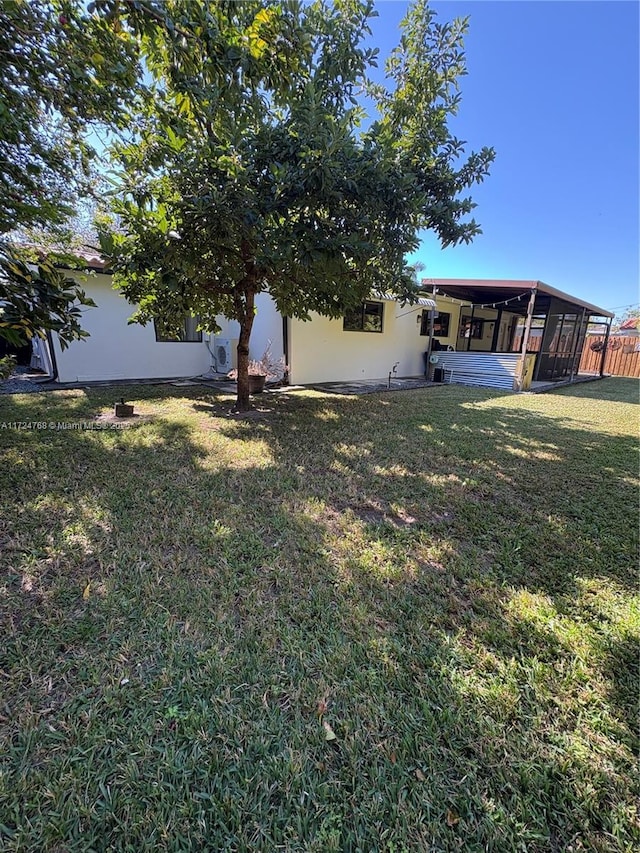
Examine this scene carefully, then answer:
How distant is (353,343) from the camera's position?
12.0 metres

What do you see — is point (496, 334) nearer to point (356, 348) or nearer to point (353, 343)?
point (356, 348)

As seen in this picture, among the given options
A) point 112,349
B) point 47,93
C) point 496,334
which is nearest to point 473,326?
point 496,334

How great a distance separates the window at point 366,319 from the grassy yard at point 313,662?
8.60 m

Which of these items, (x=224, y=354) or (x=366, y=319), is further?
(x=366, y=319)

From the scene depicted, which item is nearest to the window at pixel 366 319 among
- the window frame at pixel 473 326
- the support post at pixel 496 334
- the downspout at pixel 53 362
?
the window frame at pixel 473 326

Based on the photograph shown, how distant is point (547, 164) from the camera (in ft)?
44.6

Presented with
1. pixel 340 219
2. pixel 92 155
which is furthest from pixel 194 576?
pixel 92 155

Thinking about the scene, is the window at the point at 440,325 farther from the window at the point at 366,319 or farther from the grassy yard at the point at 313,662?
the grassy yard at the point at 313,662

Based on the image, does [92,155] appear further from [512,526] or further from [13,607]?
[512,526]

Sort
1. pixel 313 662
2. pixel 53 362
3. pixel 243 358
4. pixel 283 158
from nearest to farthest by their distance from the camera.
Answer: pixel 313 662 < pixel 283 158 < pixel 243 358 < pixel 53 362

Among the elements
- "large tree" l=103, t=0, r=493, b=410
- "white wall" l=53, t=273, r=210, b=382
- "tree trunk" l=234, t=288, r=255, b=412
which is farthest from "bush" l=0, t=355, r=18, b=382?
"white wall" l=53, t=273, r=210, b=382

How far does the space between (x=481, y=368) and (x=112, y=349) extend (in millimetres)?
11333

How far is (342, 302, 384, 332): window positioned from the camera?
1179 cm

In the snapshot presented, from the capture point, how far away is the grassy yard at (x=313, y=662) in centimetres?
125
